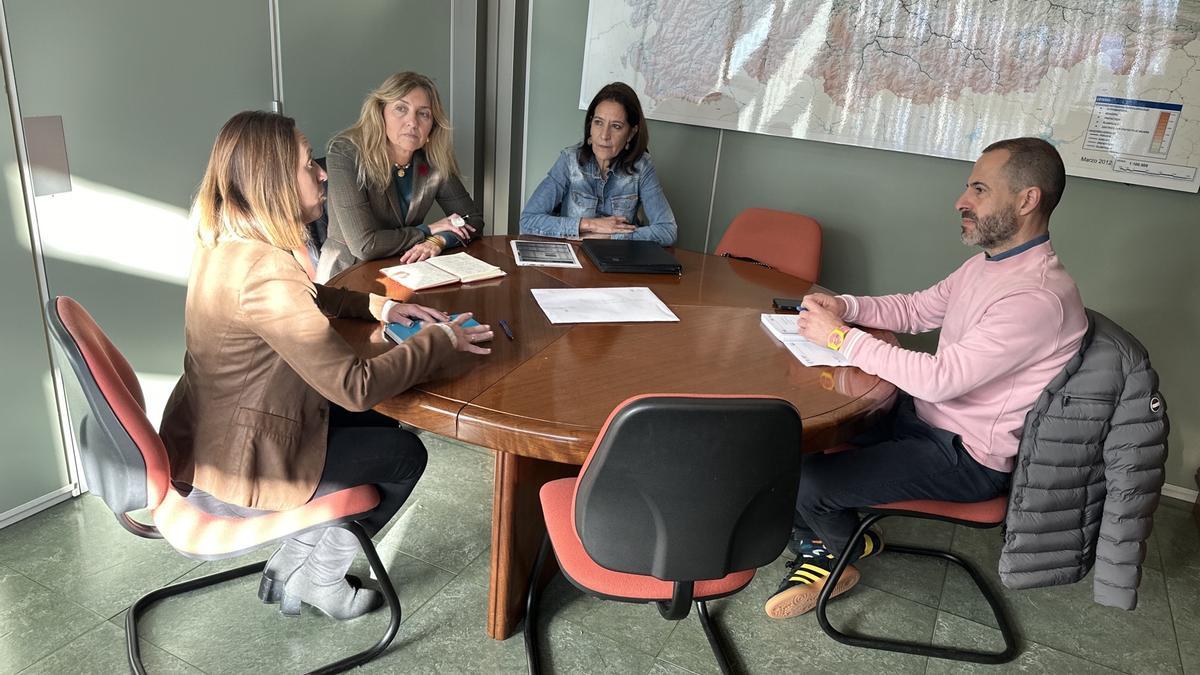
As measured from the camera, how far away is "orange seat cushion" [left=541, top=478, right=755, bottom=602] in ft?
5.26

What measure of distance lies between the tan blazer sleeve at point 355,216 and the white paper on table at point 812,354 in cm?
136

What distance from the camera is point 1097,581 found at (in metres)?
1.83

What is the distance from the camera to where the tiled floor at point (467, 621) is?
201 cm

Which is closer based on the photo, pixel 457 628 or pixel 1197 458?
pixel 457 628

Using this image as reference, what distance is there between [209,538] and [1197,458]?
3.46m

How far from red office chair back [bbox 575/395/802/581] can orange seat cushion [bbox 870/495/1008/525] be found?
54cm

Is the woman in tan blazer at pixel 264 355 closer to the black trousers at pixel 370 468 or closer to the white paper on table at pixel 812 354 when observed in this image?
the black trousers at pixel 370 468

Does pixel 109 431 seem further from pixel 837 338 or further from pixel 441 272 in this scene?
pixel 837 338

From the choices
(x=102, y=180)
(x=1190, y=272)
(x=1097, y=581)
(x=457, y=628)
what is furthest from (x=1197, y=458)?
(x=102, y=180)

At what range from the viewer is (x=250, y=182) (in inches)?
64.1

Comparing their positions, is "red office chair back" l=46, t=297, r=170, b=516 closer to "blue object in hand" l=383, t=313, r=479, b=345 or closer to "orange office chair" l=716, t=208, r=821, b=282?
"blue object in hand" l=383, t=313, r=479, b=345

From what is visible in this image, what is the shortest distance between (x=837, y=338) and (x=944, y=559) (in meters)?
1.10

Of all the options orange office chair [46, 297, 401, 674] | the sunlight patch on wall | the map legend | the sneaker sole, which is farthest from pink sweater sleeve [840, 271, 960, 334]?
the sunlight patch on wall

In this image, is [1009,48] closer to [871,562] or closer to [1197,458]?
[1197,458]
